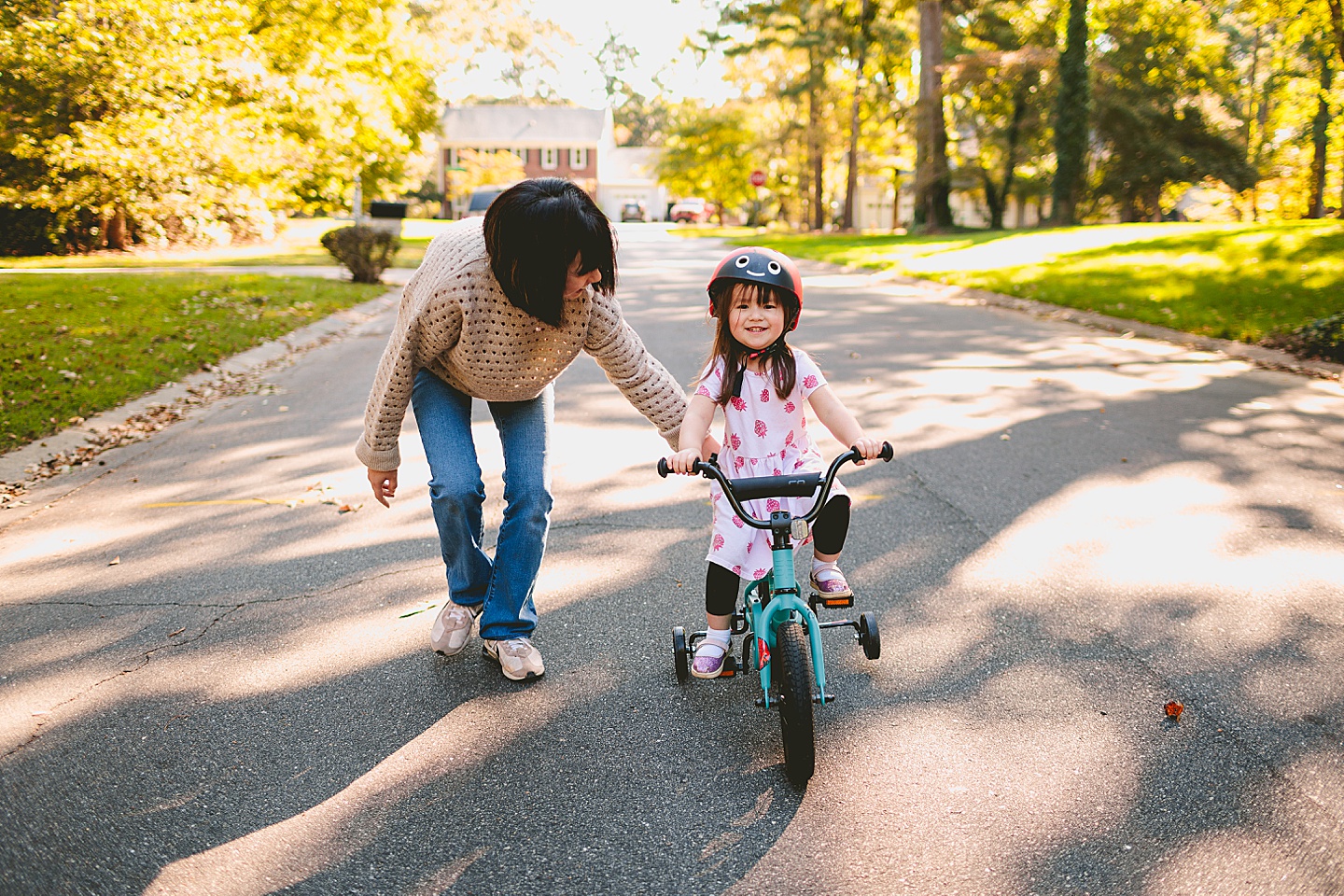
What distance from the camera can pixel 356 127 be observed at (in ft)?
84.8

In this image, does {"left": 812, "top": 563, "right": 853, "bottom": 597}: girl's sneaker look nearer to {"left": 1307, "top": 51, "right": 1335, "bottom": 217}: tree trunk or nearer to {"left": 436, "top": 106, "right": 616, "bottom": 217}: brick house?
{"left": 1307, "top": 51, "right": 1335, "bottom": 217}: tree trunk

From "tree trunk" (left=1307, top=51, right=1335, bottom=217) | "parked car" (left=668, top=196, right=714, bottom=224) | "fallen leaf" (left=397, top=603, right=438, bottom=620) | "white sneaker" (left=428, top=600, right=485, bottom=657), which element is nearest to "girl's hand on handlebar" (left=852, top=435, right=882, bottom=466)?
"white sneaker" (left=428, top=600, right=485, bottom=657)

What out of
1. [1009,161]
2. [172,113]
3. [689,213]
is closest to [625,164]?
[689,213]

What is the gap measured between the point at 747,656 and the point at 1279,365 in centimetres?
788

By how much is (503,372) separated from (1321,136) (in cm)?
3705

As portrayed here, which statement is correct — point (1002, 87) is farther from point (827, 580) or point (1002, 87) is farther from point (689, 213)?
point (689, 213)

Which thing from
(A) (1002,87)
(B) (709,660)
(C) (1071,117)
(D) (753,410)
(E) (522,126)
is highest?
(E) (522,126)

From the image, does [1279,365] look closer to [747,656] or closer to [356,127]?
[747,656]

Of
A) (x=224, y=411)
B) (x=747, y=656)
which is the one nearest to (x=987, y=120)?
(x=224, y=411)

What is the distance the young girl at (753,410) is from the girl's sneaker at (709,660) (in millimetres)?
124

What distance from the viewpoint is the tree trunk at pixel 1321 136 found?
30.5 meters

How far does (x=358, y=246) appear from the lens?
58.0ft

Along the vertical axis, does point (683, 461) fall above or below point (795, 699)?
above

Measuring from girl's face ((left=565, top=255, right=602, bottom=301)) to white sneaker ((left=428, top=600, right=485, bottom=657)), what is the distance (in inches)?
48.4
